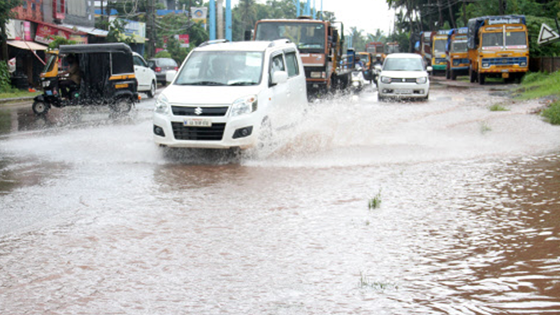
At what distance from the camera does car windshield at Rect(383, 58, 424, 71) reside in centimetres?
2402

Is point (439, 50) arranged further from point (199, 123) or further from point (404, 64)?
point (199, 123)

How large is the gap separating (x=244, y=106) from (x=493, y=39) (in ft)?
86.4

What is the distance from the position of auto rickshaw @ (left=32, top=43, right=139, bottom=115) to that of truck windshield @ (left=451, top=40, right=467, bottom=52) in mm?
28580

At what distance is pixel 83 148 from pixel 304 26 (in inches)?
422

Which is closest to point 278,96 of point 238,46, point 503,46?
point 238,46

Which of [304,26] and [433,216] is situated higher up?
[304,26]

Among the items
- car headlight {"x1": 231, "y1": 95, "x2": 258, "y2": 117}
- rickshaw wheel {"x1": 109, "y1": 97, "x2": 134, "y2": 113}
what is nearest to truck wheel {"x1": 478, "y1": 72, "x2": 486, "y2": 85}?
rickshaw wheel {"x1": 109, "y1": 97, "x2": 134, "y2": 113}

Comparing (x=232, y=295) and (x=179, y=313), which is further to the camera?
(x=232, y=295)

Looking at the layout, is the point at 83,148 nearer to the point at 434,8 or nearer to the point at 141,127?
the point at 141,127

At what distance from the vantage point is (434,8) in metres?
74.8

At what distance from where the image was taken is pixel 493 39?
3353 centimetres

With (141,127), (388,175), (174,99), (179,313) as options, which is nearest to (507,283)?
(179,313)

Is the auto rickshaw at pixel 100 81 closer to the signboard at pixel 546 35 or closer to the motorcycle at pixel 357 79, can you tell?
the motorcycle at pixel 357 79

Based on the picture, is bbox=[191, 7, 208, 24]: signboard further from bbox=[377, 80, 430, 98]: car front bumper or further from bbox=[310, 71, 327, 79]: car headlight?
bbox=[310, 71, 327, 79]: car headlight
